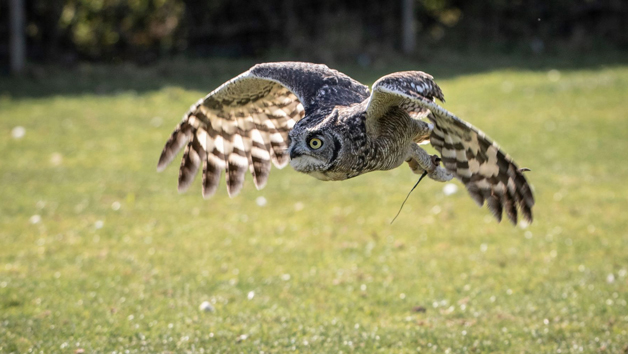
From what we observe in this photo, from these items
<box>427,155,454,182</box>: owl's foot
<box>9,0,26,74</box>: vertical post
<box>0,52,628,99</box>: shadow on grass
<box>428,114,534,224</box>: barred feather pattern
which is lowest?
<box>0,52,628,99</box>: shadow on grass

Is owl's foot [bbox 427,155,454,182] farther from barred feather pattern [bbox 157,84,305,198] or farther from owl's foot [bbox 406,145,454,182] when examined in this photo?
barred feather pattern [bbox 157,84,305,198]

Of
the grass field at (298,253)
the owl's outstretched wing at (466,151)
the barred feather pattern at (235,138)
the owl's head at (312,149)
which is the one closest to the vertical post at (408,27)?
the grass field at (298,253)

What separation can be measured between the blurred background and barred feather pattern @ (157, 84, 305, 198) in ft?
35.3

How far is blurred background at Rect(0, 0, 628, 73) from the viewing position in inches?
628

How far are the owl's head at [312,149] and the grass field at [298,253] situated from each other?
171cm

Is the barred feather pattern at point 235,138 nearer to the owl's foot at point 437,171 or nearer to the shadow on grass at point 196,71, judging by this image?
the owl's foot at point 437,171

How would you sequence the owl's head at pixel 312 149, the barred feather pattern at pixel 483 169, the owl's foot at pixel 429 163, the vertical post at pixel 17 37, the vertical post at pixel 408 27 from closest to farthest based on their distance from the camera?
the owl's head at pixel 312 149, the barred feather pattern at pixel 483 169, the owl's foot at pixel 429 163, the vertical post at pixel 17 37, the vertical post at pixel 408 27

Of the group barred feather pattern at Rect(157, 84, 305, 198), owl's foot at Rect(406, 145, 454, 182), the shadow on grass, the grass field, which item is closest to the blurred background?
the shadow on grass

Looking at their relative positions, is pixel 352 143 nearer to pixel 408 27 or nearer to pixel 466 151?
pixel 466 151

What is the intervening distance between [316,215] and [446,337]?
3.59m

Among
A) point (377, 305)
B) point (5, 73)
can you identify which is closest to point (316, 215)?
point (377, 305)

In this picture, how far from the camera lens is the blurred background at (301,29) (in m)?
16.0

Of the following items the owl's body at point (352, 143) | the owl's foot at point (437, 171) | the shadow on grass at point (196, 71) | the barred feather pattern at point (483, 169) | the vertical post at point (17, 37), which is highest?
the owl's body at point (352, 143)

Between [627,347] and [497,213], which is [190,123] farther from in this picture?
[627,347]
